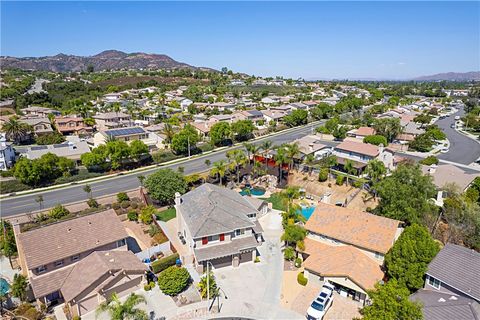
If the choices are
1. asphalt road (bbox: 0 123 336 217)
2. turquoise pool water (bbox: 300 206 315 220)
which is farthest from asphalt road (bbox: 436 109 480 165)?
asphalt road (bbox: 0 123 336 217)

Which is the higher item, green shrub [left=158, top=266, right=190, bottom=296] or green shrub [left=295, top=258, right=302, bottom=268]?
green shrub [left=158, top=266, right=190, bottom=296]

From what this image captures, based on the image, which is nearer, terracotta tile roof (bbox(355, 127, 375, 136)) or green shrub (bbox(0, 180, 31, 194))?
green shrub (bbox(0, 180, 31, 194))

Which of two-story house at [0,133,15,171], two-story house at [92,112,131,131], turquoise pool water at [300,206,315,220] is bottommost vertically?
turquoise pool water at [300,206,315,220]

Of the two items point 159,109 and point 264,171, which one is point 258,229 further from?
point 159,109

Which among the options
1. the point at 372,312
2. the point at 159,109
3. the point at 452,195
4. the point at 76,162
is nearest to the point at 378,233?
the point at 372,312

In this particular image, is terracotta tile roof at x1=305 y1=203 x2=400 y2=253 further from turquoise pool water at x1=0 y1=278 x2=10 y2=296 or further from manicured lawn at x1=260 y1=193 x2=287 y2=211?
turquoise pool water at x1=0 y1=278 x2=10 y2=296

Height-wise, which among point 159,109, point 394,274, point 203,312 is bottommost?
point 203,312
